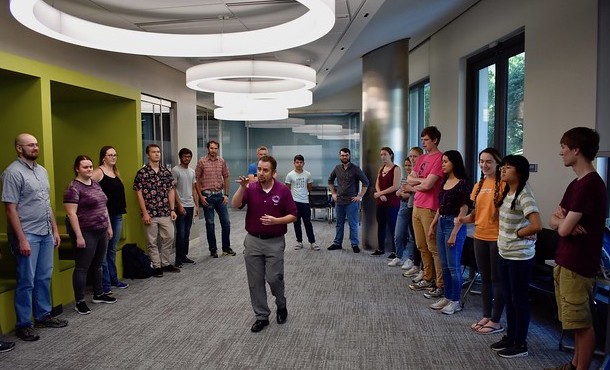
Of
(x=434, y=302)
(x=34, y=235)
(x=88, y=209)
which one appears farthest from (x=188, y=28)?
(x=434, y=302)

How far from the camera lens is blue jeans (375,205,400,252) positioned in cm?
743

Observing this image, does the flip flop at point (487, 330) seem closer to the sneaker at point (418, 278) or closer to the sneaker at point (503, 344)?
the sneaker at point (503, 344)

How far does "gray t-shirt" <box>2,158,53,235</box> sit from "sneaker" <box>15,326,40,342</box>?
0.88 metres

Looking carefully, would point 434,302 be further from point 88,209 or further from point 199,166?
point 199,166

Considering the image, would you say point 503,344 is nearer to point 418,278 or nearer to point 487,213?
point 487,213

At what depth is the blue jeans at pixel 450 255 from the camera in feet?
14.7

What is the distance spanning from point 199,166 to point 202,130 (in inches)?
252

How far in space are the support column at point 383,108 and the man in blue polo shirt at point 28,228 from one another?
519 centimetres

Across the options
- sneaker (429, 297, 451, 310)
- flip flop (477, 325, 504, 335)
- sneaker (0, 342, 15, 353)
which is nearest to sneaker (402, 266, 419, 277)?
sneaker (429, 297, 451, 310)

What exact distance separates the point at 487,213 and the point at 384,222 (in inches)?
149

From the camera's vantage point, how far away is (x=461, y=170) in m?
4.44

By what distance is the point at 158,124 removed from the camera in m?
7.84

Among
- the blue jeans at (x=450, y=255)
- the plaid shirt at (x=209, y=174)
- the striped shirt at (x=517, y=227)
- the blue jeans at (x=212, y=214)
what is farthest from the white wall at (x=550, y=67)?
the blue jeans at (x=212, y=214)

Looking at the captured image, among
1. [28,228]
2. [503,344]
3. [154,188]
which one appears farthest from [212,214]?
[503,344]
